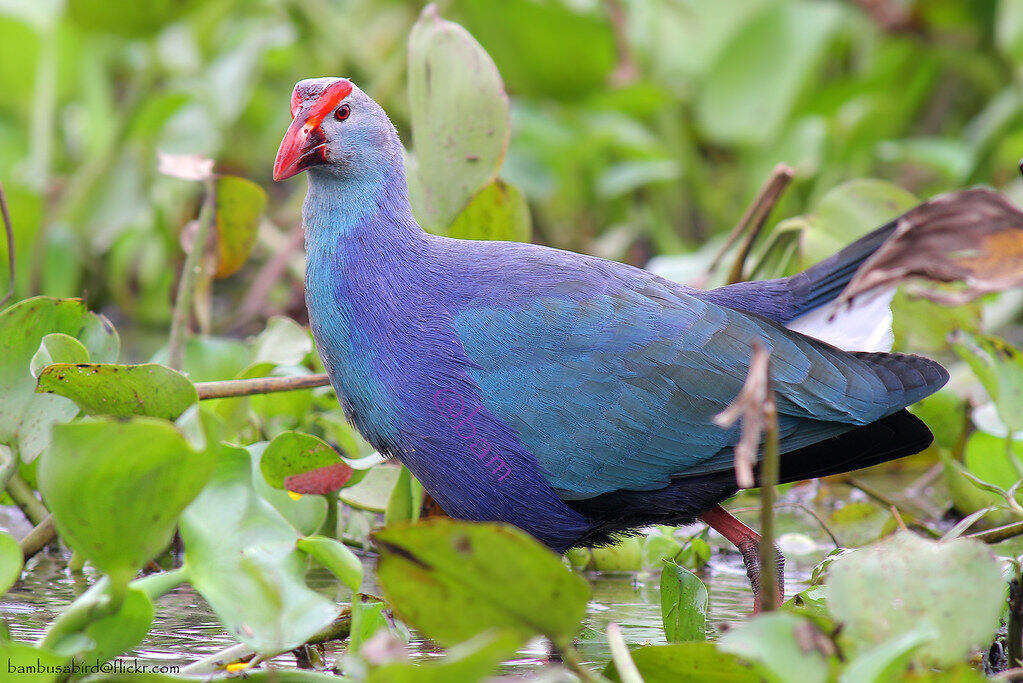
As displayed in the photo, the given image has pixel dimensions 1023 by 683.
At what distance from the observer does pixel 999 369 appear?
2227 mm

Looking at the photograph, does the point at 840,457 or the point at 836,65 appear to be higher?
the point at 836,65

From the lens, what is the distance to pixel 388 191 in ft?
7.00

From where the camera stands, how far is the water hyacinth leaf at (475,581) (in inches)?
55.4

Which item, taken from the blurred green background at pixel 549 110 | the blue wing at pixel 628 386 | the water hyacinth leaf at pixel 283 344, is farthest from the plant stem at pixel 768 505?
the blurred green background at pixel 549 110

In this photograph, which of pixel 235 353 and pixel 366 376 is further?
pixel 235 353

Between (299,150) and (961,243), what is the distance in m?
1.04

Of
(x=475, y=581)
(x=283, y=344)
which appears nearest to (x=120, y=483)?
(x=475, y=581)

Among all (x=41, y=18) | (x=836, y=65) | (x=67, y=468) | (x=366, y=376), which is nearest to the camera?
(x=67, y=468)

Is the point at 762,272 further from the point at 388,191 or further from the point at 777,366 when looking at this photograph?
the point at 388,191

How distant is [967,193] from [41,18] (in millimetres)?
3798

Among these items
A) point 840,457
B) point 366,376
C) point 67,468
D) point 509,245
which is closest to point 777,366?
point 840,457

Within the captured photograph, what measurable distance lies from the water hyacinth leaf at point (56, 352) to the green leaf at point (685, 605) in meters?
1.01

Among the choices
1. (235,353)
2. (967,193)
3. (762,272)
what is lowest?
(235,353)
